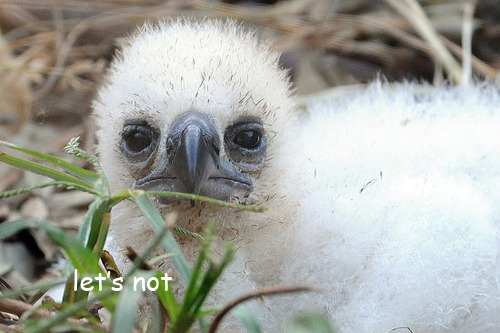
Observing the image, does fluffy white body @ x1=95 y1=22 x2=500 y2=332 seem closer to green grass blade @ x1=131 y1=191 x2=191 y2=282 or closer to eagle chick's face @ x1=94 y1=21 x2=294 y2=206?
eagle chick's face @ x1=94 y1=21 x2=294 y2=206

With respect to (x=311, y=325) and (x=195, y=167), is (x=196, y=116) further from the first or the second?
(x=311, y=325)

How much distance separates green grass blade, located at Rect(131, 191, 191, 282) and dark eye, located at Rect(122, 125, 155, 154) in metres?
0.41

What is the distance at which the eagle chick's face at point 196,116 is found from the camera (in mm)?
1946

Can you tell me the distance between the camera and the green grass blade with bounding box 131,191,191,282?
1.57 metres

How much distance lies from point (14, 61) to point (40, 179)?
92 centimetres

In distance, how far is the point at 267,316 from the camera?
193cm

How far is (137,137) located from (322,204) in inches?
23.8

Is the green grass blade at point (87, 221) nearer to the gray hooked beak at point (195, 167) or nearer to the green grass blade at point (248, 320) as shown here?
the gray hooked beak at point (195, 167)

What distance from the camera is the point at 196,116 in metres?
1.96

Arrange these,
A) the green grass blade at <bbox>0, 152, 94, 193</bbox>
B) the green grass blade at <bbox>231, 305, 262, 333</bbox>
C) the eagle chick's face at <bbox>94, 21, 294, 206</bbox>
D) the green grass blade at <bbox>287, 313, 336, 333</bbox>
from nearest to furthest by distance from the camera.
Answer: the green grass blade at <bbox>287, 313, 336, 333</bbox>
the green grass blade at <bbox>231, 305, 262, 333</bbox>
the green grass blade at <bbox>0, 152, 94, 193</bbox>
the eagle chick's face at <bbox>94, 21, 294, 206</bbox>

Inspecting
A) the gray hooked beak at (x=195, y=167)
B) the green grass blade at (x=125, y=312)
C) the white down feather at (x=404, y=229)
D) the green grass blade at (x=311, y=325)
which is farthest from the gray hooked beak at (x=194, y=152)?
the green grass blade at (x=311, y=325)

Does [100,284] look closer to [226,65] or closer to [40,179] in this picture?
[226,65]

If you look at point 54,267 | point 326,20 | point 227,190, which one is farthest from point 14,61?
point 227,190

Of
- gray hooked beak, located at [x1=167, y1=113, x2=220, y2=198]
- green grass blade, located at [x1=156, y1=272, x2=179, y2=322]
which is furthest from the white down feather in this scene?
green grass blade, located at [x1=156, y1=272, x2=179, y2=322]
